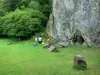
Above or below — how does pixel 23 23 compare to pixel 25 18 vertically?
below

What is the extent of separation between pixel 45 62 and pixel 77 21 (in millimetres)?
9786

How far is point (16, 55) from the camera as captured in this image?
24.5 m

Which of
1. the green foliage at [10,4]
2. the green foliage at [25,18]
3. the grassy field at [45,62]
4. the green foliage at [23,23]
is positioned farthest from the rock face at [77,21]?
the green foliage at [10,4]

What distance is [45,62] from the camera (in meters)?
21.0

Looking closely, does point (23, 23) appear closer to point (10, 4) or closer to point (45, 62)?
point (10, 4)

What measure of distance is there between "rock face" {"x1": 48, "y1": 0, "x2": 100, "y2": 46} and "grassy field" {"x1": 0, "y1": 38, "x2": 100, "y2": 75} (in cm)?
195

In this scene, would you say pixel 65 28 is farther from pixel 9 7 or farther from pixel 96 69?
pixel 9 7

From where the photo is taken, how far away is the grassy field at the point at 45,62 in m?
18.0

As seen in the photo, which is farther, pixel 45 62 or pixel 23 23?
pixel 23 23

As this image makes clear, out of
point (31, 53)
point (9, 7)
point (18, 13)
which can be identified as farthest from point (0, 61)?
point (9, 7)

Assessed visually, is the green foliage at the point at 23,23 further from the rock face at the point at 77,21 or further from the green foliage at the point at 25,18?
the rock face at the point at 77,21

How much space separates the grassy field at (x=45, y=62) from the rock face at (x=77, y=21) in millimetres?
1952

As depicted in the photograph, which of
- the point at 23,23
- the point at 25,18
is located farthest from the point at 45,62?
the point at 25,18

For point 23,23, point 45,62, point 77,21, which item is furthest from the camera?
point 23,23
